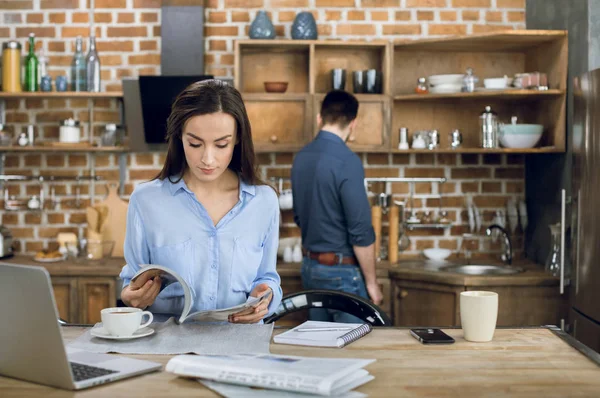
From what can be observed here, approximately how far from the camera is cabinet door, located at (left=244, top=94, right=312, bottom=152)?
Answer: 4309 mm

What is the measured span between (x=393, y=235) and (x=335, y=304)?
79.9 inches

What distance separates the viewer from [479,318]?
187 cm

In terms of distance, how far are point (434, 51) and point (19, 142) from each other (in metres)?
2.46

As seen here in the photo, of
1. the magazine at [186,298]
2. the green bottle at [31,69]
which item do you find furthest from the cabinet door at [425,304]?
the green bottle at [31,69]

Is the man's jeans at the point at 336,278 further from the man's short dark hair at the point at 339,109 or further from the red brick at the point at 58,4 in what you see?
the red brick at the point at 58,4

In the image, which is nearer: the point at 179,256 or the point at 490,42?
the point at 179,256

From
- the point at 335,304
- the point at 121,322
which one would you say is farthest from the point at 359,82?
the point at 121,322

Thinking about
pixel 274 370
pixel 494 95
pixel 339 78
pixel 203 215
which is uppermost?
pixel 339 78

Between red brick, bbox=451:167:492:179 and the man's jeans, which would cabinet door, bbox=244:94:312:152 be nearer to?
the man's jeans

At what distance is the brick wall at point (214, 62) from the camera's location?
15.0 feet

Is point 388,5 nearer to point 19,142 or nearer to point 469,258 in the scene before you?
point 469,258

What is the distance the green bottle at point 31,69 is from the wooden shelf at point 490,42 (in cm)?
205

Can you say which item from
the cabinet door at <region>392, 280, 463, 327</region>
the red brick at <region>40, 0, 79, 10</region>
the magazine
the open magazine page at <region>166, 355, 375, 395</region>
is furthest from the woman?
the red brick at <region>40, 0, 79, 10</region>

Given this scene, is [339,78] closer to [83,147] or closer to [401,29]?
[401,29]
